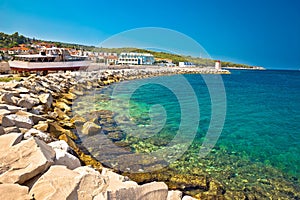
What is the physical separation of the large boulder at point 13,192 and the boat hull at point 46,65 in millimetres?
20439

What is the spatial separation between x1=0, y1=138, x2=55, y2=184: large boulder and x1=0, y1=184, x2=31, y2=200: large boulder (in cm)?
29

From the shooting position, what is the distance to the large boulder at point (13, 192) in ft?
9.14

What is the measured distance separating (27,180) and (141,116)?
9.17 metres

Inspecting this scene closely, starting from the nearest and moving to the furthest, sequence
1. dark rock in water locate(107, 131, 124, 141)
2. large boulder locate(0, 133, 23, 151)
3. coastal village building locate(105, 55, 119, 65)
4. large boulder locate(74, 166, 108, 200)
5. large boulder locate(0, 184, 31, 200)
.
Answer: large boulder locate(0, 184, 31, 200) < large boulder locate(74, 166, 108, 200) < large boulder locate(0, 133, 23, 151) < dark rock in water locate(107, 131, 124, 141) < coastal village building locate(105, 55, 119, 65)

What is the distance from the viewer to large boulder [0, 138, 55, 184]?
325cm

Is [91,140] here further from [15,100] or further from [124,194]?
[124,194]

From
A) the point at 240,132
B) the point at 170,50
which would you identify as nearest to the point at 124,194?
the point at 170,50

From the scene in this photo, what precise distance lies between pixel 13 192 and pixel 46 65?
2258 centimetres

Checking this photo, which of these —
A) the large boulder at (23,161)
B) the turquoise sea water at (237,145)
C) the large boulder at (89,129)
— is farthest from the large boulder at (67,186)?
the large boulder at (89,129)

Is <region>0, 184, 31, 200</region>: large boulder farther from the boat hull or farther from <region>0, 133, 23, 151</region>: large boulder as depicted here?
the boat hull

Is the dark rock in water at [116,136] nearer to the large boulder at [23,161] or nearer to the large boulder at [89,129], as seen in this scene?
the large boulder at [89,129]

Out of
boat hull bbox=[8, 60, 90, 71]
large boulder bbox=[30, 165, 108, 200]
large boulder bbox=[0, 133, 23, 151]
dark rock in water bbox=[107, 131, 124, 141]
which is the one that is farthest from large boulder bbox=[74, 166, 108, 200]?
boat hull bbox=[8, 60, 90, 71]

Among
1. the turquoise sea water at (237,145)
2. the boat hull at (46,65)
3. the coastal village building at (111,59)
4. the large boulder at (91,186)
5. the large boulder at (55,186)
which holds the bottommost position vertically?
the turquoise sea water at (237,145)

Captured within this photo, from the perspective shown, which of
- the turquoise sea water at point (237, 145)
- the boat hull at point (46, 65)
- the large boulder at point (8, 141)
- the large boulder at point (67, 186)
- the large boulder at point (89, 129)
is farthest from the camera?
the boat hull at point (46, 65)
